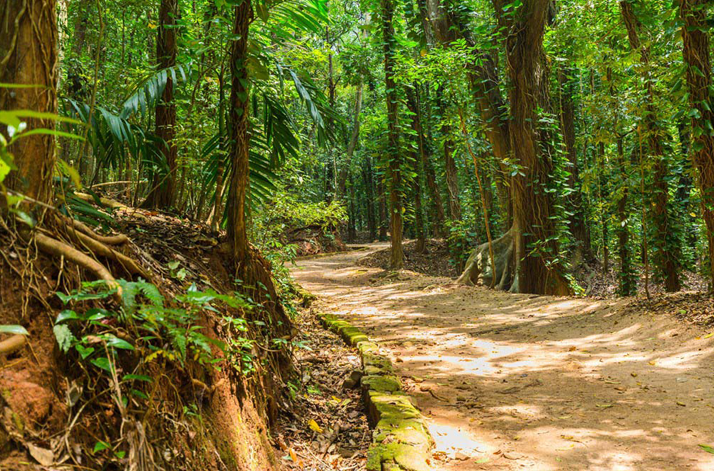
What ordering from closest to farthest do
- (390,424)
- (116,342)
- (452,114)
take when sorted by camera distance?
(116,342), (390,424), (452,114)

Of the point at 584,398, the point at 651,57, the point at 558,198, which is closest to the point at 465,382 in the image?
the point at 584,398

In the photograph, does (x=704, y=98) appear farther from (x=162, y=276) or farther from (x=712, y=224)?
(x=162, y=276)

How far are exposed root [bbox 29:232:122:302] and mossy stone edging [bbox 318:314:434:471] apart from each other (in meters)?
1.55

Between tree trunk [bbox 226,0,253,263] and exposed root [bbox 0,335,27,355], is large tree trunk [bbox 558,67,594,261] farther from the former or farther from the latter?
exposed root [bbox 0,335,27,355]

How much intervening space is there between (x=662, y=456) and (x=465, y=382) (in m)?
1.65

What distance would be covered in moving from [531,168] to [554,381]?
5386 mm

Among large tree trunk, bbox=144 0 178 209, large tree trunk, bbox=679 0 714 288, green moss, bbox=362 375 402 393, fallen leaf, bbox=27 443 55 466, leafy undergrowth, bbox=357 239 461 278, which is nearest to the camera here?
fallen leaf, bbox=27 443 55 466

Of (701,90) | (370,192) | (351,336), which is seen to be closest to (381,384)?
(351,336)

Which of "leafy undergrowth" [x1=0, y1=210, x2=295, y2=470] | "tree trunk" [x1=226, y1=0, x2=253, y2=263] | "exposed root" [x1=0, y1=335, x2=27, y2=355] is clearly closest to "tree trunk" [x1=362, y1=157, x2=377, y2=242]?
"tree trunk" [x1=226, y1=0, x2=253, y2=263]

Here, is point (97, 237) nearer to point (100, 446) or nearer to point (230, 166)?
point (100, 446)

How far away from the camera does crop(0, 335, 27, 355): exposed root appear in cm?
141

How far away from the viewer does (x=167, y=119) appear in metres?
4.35

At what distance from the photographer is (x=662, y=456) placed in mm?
2607

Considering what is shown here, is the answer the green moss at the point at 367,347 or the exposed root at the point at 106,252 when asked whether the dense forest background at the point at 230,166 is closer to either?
the exposed root at the point at 106,252
